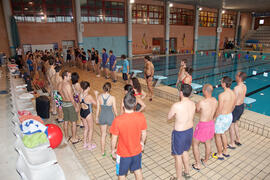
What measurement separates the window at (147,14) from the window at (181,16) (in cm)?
174

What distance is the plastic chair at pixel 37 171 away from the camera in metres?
2.22

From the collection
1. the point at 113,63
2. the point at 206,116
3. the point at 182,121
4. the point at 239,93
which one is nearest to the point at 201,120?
the point at 206,116

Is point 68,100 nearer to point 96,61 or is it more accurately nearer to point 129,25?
point 96,61

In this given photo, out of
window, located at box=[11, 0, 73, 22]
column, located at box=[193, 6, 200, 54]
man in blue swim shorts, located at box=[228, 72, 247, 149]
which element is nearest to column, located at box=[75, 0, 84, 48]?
window, located at box=[11, 0, 73, 22]

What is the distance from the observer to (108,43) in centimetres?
1861

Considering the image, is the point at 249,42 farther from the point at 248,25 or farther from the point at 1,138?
the point at 1,138

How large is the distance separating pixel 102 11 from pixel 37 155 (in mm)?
17354

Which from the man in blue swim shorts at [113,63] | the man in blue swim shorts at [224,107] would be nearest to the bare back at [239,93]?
the man in blue swim shorts at [224,107]

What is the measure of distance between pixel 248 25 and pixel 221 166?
118 ft

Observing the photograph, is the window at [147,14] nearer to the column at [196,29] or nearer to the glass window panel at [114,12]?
the glass window panel at [114,12]

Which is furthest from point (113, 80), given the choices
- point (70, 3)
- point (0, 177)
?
point (70, 3)

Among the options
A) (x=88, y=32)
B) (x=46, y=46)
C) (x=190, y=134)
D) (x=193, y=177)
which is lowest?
(x=193, y=177)

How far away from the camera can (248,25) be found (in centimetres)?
3212

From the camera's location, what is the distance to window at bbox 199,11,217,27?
2578 centimetres
